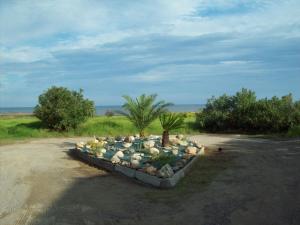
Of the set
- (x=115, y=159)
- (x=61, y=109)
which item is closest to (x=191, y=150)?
(x=115, y=159)

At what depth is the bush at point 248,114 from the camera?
22984 millimetres

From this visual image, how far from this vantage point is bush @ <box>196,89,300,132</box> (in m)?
23.0

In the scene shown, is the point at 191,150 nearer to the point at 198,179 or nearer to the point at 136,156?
the point at 136,156

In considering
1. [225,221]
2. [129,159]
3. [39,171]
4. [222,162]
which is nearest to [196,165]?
[222,162]

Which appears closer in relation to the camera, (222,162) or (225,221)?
(225,221)

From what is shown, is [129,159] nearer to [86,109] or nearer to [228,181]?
[228,181]

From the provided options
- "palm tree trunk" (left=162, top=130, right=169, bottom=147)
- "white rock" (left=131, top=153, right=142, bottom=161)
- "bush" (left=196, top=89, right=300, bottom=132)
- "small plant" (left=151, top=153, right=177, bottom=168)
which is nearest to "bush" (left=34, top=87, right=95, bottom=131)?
"bush" (left=196, top=89, right=300, bottom=132)

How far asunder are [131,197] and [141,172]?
4.68ft

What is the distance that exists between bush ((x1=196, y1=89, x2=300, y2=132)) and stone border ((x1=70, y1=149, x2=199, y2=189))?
36.3 feet

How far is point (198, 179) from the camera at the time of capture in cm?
1050

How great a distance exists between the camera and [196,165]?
1219 centimetres

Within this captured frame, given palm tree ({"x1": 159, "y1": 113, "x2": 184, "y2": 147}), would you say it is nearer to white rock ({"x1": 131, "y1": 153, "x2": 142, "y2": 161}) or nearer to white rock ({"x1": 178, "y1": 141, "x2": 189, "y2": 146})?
white rock ({"x1": 178, "y1": 141, "x2": 189, "y2": 146})

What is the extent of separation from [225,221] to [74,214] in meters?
2.48

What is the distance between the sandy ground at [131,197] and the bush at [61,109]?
9.64 metres
